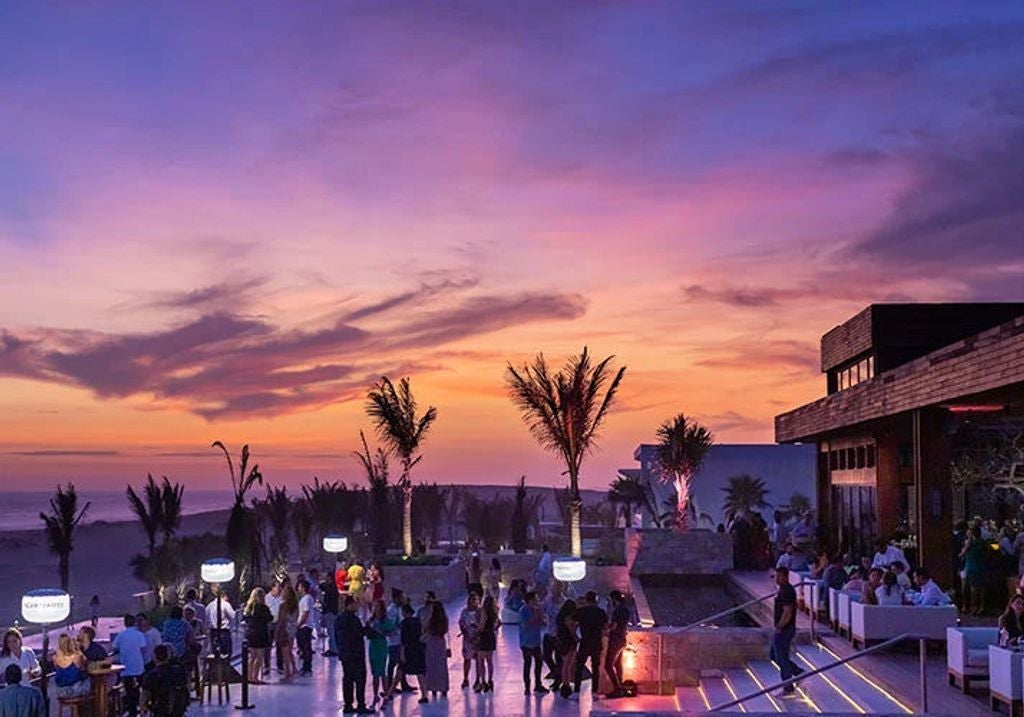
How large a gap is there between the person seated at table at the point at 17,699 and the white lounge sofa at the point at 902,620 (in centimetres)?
990

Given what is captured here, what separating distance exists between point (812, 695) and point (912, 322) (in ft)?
61.1

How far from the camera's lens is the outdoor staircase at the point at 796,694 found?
13.4m

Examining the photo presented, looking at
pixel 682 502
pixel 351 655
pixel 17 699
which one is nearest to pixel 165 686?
pixel 351 655

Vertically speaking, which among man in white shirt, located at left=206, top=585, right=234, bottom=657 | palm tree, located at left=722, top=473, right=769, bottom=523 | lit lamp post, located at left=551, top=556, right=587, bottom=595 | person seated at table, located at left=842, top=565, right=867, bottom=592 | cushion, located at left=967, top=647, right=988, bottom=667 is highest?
palm tree, located at left=722, top=473, right=769, bottom=523

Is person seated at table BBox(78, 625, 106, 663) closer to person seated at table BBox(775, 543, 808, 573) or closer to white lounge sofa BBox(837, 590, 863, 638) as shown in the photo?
white lounge sofa BBox(837, 590, 863, 638)

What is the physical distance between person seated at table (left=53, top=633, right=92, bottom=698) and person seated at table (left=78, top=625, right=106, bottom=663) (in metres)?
0.20

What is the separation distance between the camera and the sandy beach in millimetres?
52250

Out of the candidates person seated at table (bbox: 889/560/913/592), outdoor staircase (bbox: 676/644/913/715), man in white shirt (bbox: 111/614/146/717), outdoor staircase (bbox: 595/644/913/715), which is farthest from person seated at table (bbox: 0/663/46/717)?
person seated at table (bbox: 889/560/913/592)

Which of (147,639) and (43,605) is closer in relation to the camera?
(147,639)

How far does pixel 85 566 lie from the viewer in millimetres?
82812

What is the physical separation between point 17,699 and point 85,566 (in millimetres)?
75197

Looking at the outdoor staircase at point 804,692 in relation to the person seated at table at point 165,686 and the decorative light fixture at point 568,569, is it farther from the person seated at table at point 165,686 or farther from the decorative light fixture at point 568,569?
the decorative light fixture at point 568,569

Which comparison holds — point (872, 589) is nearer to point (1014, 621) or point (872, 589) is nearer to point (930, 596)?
point (930, 596)

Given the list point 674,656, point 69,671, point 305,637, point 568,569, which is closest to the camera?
point 69,671
